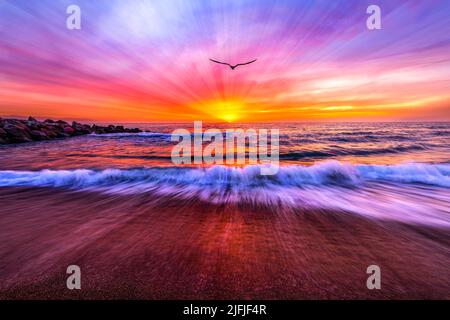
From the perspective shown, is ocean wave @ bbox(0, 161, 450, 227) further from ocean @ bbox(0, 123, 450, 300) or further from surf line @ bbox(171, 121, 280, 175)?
surf line @ bbox(171, 121, 280, 175)

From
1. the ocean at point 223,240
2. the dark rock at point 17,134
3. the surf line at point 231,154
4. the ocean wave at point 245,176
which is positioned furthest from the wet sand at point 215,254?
the dark rock at point 17,134

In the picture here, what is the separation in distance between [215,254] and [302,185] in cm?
477

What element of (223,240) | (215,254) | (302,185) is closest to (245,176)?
(302,185)

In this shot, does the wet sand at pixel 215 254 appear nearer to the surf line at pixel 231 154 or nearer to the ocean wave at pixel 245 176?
the ocean wave at pixel 245 176

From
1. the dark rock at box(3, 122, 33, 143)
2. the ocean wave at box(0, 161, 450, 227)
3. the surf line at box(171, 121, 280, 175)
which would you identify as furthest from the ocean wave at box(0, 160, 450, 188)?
the dark rock at box(3, 122, 33, 143)

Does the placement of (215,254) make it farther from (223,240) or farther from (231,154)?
(231,154)

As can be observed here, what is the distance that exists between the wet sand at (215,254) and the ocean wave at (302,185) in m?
0.80

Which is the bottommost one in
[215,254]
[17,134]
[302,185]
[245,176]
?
[215,254]

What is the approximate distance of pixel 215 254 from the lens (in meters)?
2.68

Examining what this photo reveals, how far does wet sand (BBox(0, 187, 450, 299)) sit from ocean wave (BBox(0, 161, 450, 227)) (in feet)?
2.62
